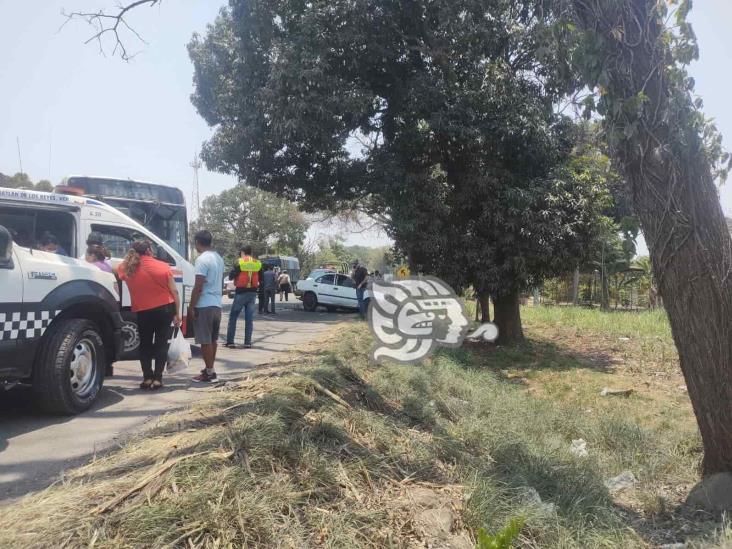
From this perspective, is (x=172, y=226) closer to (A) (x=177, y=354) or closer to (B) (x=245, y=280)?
(B) (x=245, y=280)

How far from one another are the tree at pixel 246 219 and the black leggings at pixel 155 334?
41.7 metres

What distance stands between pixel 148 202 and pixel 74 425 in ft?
22.9

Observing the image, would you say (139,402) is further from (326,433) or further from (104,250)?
(326,433)

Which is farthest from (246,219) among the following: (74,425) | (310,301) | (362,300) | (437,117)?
(74,425)

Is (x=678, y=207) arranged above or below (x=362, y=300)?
above

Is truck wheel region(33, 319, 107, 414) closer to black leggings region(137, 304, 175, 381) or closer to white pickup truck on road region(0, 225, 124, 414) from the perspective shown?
white pickup truck on road region(0, 225, 124, 414)

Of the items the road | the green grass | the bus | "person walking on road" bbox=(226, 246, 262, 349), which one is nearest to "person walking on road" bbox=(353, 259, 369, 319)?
the green grass

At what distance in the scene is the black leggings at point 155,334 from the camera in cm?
559

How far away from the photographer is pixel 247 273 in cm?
869

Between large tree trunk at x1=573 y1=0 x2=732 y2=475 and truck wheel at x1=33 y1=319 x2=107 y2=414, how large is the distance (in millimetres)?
4734

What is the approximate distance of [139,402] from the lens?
5.37 metres

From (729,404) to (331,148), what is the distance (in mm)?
9290

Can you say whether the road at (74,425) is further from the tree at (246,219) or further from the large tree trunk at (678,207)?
the tree at (246,219)

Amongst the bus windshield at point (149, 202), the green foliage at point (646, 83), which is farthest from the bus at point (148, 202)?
the green foliage at point (646, 83)
